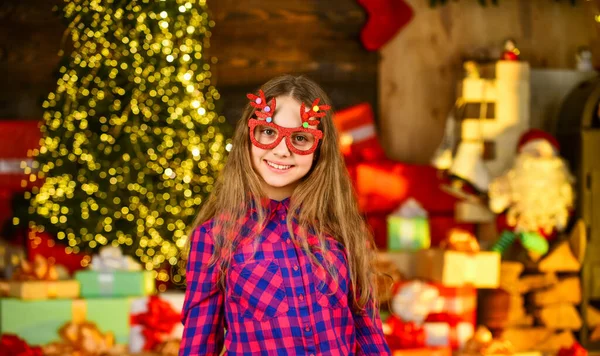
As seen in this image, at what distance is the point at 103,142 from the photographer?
12.4 feet

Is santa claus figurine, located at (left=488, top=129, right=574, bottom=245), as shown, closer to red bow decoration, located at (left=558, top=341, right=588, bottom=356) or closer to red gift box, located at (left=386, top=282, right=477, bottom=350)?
red gift box, located at (left=386, top=282, right=477, bottom=350)

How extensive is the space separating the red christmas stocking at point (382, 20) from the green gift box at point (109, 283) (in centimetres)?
184

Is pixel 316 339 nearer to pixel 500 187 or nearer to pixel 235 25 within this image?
pixel 500 187

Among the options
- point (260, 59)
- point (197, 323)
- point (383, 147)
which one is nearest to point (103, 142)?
point (260, 59)

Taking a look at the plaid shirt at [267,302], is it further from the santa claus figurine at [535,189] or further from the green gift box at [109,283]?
the santa claus figurine at [535,189]

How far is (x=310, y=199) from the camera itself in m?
2.04

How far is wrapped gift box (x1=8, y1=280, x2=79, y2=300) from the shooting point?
353 centimetres

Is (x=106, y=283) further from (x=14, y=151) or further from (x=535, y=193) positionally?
(x=535, y=193)

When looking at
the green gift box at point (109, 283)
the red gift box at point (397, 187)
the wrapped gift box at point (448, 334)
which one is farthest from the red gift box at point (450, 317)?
the green gift box at point (109, 283)

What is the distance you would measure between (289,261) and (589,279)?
8.17ft

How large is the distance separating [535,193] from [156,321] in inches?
68.4

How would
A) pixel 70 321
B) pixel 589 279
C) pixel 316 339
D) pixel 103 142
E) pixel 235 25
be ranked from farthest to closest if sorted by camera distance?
pixel 235 25 → pixel 589 279 → pixel 103 142 → pixel 70 321 → pixel 316 339

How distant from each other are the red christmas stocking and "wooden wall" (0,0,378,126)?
0.27ft

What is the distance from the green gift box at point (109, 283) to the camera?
3596 millimetres
